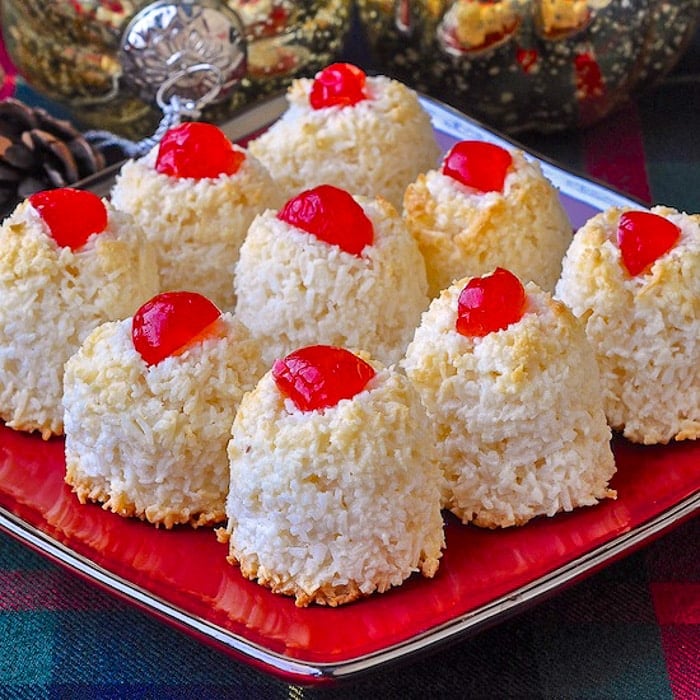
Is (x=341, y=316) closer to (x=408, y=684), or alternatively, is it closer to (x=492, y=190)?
(x=492, y=190)

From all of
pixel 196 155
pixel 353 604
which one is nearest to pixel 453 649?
pixel 353 604

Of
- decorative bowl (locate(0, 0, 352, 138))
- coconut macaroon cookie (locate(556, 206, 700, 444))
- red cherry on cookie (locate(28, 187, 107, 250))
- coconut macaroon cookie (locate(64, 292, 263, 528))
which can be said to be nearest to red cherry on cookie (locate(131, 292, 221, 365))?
coconut macaroon cookie (locate(64, 292, 263, 528))

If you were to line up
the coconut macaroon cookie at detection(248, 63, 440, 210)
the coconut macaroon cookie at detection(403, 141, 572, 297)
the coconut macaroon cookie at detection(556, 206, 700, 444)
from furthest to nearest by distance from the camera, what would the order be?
the coconut macaroon cookie at detection(248, 63, 440, 210) < the coconut macaroon cookie at detection(403, 141, 572, 297) < the coconut macaroon cookie at detection(556, 206, 700, 444)

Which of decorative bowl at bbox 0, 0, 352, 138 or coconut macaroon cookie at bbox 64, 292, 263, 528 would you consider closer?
coconut macaroon cookie at bbox 64, 292, 263, 528

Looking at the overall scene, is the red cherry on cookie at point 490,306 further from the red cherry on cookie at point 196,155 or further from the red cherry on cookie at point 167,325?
the red cherry on cookie at point 196,155

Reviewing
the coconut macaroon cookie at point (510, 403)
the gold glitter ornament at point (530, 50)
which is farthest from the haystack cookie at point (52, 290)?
the gold glitter ornament at point (530, 50)

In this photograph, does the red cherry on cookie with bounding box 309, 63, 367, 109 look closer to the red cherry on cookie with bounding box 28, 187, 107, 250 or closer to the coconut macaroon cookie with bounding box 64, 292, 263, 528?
the red cherry on cookie with bounding box 28, 187, 107, 250

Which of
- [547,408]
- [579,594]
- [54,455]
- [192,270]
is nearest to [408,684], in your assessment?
[579,594]
